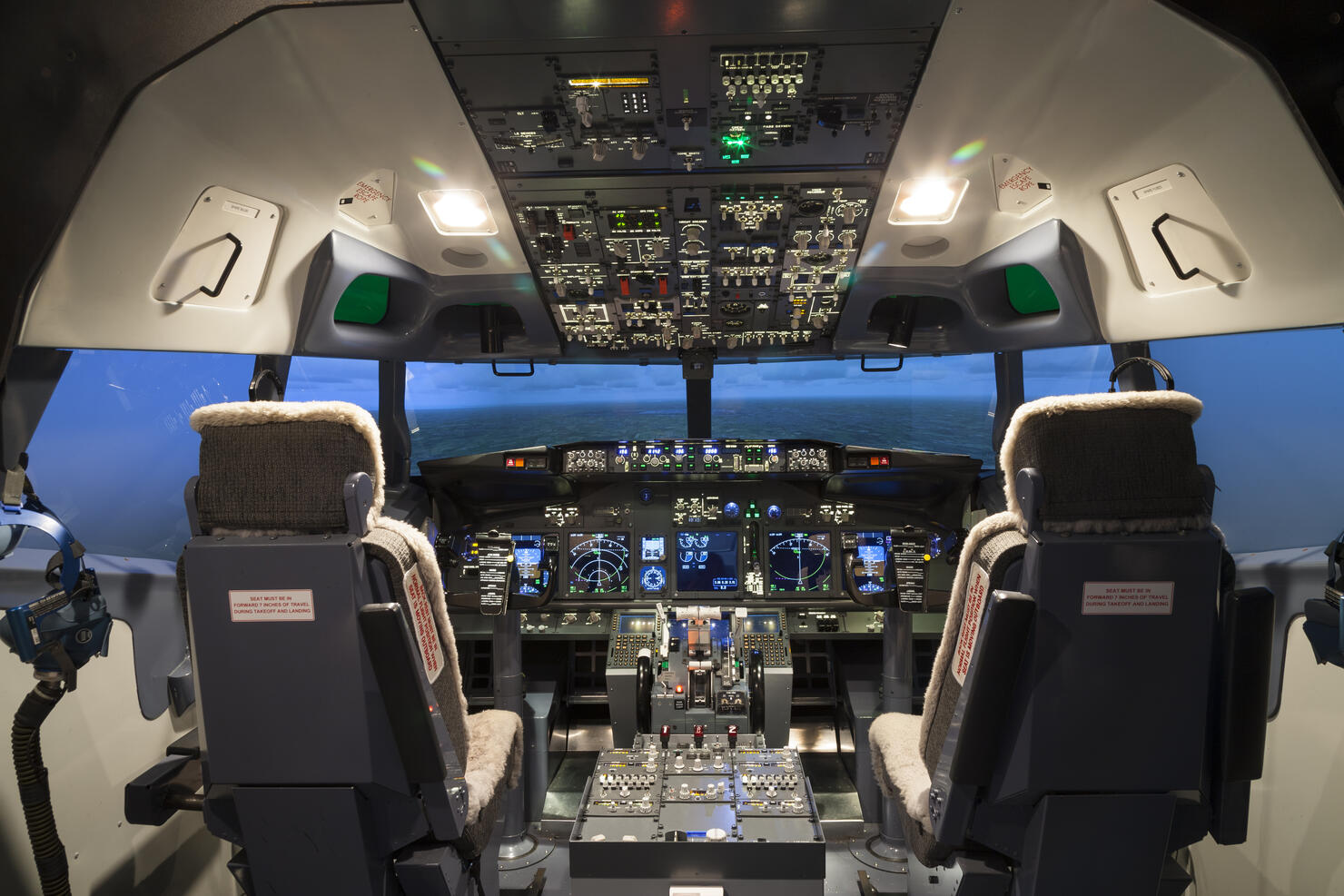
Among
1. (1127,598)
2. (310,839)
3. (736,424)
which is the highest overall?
(736,424)

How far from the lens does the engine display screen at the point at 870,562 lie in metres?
3.56

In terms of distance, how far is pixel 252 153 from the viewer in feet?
6.11

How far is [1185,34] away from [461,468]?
320 cm

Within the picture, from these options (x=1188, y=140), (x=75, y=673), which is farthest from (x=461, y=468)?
(x=1188, y=140)

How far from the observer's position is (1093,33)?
4.97 ft

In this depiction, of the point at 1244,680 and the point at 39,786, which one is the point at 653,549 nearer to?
the point at 39,786

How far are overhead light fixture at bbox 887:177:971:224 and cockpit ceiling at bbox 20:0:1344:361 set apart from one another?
4 centimetres

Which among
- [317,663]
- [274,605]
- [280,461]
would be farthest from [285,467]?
[317,663]

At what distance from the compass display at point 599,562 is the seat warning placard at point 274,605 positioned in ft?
8.16

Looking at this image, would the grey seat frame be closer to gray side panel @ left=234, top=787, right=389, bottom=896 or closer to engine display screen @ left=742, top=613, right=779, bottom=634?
gray side panel @ left=234, top=787, right=389, bottom=896

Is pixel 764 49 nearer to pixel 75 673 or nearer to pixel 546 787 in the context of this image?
pixel 75 673

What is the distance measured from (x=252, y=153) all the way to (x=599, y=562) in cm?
256

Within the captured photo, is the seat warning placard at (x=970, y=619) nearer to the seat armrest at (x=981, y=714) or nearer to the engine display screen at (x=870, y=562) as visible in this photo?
the seat armrest at (x=981, y=714)

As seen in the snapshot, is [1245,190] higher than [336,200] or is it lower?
lower
